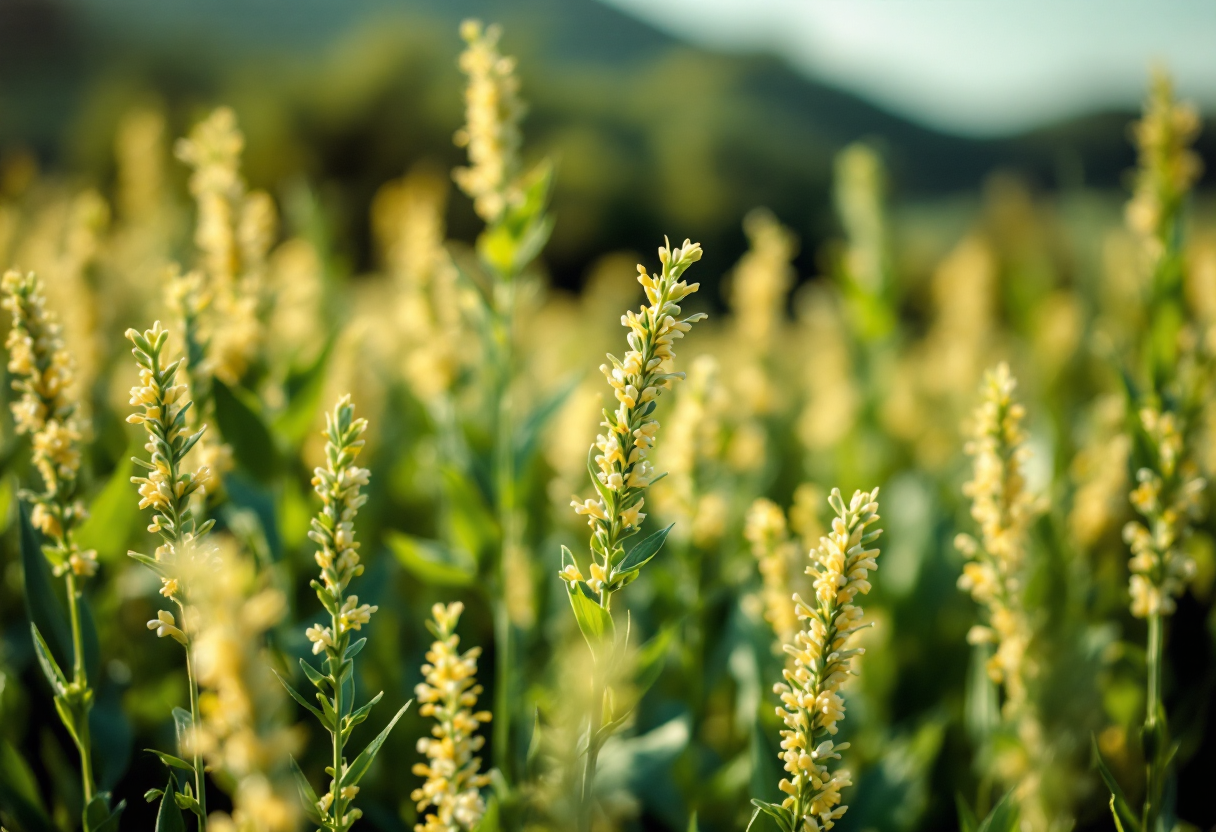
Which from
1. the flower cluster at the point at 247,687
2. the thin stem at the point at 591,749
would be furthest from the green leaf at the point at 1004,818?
the flower cluster at the point at 247,687

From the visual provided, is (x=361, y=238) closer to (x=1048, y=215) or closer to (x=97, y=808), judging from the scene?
(x=1048, y=215)

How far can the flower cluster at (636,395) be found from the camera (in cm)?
137

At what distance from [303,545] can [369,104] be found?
22.6m

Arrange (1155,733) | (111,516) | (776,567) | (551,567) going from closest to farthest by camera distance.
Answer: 1. (1155,733)
2. (776,567)
3. (111,516)
4. (551,567)

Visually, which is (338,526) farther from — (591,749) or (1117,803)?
(1117,803)

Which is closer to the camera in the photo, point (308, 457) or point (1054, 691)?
point (1054, 691)

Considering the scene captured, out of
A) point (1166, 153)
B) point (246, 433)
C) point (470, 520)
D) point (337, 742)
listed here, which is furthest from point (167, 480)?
point (1166, 153)

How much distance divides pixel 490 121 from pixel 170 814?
6.10 ft

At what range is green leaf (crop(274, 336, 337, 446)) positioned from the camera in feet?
8.86

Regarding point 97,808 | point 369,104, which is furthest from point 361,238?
point 97,808

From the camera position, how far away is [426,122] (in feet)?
74.9

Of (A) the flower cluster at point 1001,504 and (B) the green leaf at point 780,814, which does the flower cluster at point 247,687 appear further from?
(A) the flower cluster at point 1001,504

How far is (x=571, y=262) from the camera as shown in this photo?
65.4 feet

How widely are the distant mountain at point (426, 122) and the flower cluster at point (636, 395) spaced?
11889 millimetres
